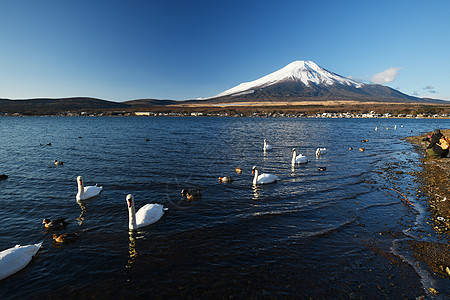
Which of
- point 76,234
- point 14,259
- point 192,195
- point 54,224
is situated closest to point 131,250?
point 76,234

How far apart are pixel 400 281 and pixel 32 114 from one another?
22817cm

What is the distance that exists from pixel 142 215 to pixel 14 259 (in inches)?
175

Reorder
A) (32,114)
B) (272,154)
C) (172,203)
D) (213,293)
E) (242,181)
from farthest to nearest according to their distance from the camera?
(32,114) < (272,154) < (242,181) < (172,203) < (213,293)

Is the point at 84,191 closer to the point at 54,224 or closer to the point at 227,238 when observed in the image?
the point at 54,224

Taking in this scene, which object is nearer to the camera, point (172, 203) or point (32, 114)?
point (172, 203)

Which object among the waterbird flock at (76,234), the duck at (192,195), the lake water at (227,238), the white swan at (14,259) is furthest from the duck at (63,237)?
the duck at (192,195)

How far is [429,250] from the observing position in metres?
8.30

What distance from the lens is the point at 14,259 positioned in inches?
309

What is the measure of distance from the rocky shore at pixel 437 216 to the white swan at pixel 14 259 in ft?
44.2

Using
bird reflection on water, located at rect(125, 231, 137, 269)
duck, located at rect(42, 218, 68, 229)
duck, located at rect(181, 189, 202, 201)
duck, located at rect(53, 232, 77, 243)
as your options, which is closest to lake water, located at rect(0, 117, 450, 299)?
bird reflection on water, located at rect(125, 231, 137, 269)

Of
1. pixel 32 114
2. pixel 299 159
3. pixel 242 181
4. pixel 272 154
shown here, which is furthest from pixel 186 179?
pixel 32 114

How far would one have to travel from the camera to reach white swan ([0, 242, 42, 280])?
24.8 ft

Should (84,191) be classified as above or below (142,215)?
above

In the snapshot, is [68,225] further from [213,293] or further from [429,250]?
[429,250]
